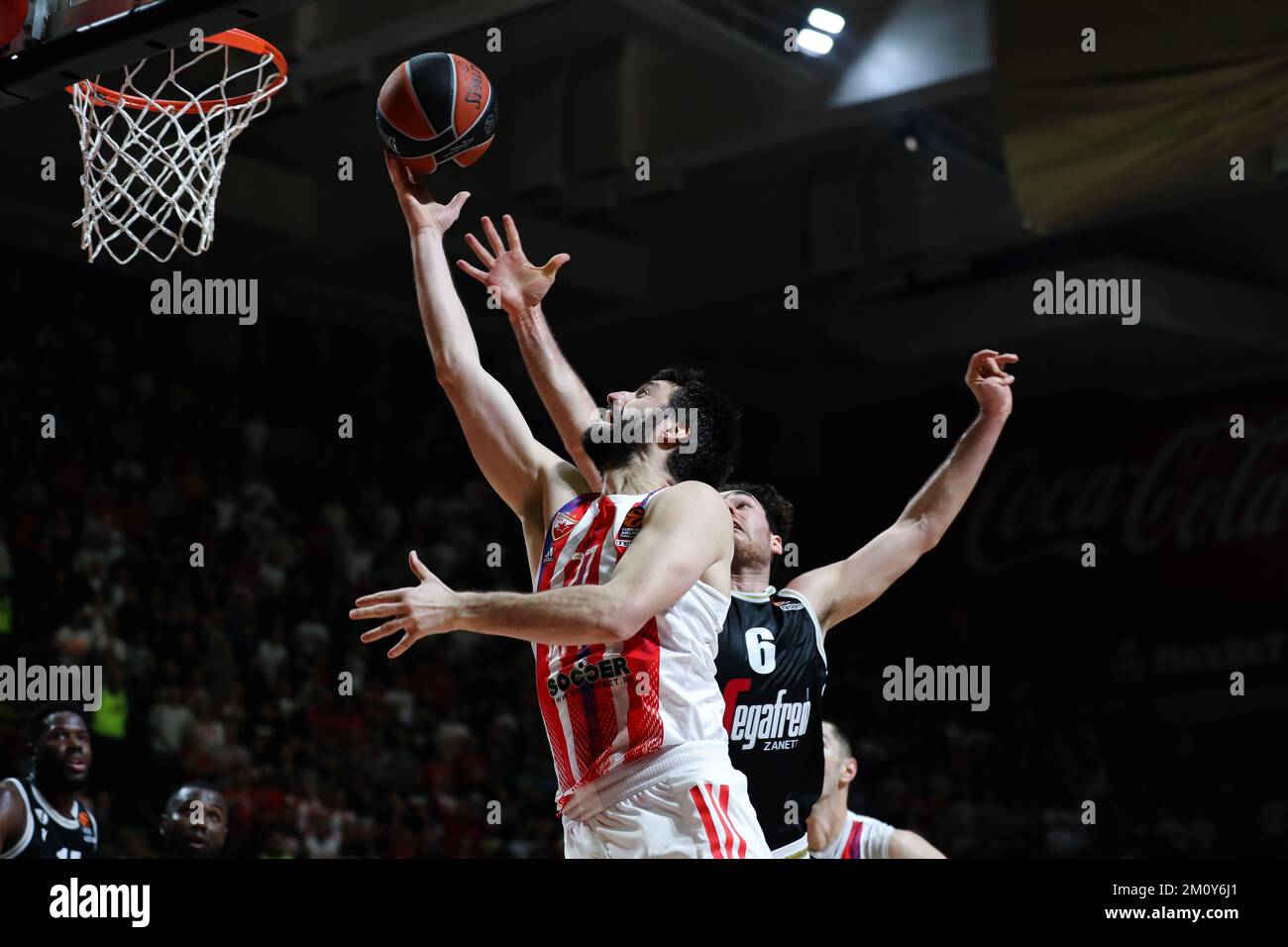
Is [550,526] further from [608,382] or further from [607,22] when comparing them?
[608,382]

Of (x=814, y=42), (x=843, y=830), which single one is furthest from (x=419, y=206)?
(x=814, y=42)

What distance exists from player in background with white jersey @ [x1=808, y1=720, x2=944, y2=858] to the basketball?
92.3 inches

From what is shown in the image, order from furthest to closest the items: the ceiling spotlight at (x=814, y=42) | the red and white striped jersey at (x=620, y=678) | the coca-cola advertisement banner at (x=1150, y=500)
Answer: the coca-cola advertisement banner at (x=1150, y=500), the ceiling spotlight at (x=814, y=42), the red and white striped jersey at (x=620, y=678)

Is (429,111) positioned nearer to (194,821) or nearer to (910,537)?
(910,537)

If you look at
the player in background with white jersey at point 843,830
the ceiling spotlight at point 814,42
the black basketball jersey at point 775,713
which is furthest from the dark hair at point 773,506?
the ceiling spotlight at point 814,42

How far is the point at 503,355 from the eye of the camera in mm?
14078

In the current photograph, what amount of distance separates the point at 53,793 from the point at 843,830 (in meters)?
2.61

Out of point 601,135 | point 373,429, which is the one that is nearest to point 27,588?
point 373,429

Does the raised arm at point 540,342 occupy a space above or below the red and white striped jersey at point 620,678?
above

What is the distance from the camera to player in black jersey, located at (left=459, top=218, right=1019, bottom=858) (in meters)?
3.88

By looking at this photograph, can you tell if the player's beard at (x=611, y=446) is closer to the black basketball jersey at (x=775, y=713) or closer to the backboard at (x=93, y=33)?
the black basketball jersey at (x=775, y=713)

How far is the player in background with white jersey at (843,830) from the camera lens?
5.17m
